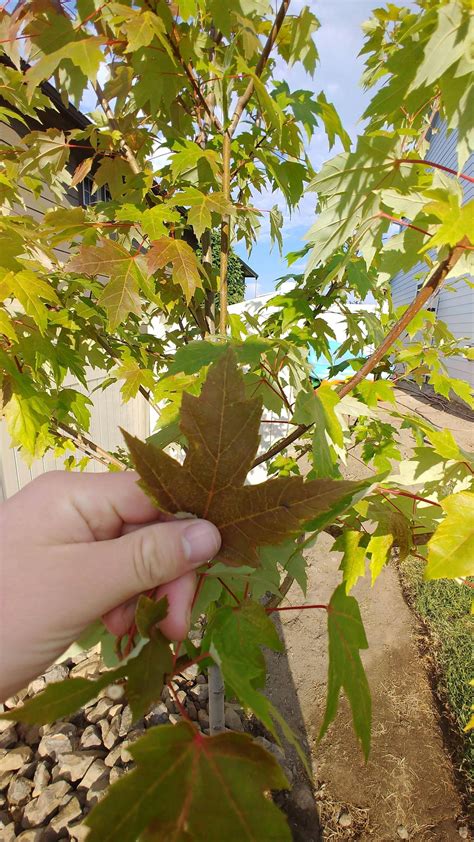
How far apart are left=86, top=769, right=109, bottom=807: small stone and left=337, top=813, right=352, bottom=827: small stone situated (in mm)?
1165

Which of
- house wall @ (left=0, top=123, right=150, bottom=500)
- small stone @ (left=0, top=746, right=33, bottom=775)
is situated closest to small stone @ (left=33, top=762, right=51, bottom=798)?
small stone @ (left=0, top=746, right=33, bottom=775)

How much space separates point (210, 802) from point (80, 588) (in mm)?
380

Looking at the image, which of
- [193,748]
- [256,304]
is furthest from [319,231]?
[256,304]

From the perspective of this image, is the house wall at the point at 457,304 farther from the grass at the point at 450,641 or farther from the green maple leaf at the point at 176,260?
the green maple leaf at the point at 176,260

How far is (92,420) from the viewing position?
5.00 metres

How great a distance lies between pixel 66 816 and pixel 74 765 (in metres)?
0.23

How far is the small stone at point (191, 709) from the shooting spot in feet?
7.99

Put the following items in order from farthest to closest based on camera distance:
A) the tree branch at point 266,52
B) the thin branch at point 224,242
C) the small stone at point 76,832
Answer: the small stone at point 76,832
the thin branch at point 224,242
the tree branch at point 266,52

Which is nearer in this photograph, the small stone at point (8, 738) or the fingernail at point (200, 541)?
the fingernail at point (200, 541)

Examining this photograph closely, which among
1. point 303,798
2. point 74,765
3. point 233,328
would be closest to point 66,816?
point 74,765

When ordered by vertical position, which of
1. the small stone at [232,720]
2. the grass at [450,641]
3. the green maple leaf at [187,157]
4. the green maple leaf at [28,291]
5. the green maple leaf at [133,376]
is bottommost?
the grass at [450,641]

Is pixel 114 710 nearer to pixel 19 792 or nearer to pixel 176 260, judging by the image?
pixel 19 792

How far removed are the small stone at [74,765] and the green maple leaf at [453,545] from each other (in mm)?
2244

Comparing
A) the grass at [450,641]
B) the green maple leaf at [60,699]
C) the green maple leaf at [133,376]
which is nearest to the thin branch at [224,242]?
the green maple leaf at [133,376]
